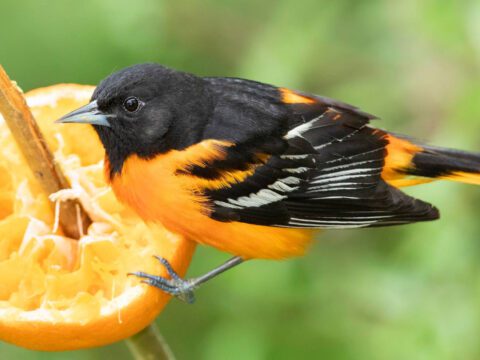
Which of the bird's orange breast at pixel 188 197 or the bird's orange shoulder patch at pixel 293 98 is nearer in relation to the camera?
the bird's orange breast at pixel 188 197

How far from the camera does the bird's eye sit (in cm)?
277

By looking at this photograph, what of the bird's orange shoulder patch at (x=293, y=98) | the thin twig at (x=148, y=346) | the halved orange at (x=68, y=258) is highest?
the bird's orange shoulder patch at (x=293, y=98)

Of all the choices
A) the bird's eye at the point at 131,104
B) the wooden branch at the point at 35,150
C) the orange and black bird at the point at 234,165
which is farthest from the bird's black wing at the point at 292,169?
the wooden branch at the point at 35,150

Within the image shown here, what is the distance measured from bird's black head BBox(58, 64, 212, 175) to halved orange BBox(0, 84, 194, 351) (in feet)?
0.37

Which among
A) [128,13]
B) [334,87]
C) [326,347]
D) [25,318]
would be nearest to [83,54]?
[128,13]

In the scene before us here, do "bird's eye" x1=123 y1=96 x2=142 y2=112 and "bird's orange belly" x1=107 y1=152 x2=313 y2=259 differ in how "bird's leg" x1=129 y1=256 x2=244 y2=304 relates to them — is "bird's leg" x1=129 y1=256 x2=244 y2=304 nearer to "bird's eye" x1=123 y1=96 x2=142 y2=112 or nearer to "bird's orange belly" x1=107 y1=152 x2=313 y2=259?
"bird's orange belly" x1=107 y1=152 x2=313 y2=259

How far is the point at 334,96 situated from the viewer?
A: 13.4 feet

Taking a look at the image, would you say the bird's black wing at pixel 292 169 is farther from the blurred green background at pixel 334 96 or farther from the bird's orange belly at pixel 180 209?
the blurred green background at pixel 334 96

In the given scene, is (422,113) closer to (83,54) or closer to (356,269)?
(356,269)

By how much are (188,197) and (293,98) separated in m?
0.55

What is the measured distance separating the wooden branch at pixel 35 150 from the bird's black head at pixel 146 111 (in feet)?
1.01

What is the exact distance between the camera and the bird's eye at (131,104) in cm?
277

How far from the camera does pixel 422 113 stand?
12.8ft

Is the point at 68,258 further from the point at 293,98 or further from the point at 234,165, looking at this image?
the point at 293,98
